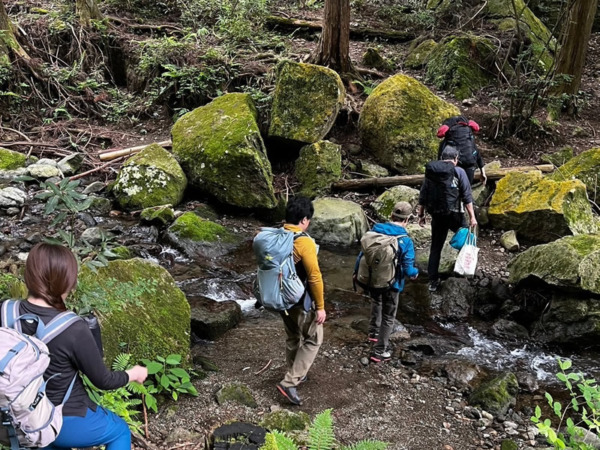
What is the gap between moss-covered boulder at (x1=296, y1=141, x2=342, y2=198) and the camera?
1005 cm

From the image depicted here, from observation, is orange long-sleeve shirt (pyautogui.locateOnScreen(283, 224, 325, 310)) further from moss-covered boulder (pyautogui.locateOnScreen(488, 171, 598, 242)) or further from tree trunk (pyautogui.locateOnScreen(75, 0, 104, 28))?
tree trunk (pyautogui.locateOnScreen(75, 0, 104, 28))

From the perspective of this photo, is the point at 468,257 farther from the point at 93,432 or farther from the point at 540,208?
the point at 93,432

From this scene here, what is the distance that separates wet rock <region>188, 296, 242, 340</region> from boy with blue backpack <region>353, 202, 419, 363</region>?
1687 millimetres

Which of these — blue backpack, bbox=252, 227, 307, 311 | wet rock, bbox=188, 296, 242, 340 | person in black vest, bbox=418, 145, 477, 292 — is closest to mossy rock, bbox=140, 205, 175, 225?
wet rock, bbox=188, 296, 242, 340

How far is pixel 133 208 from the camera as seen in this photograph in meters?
9.02

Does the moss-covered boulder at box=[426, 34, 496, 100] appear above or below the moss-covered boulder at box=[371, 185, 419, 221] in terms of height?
above

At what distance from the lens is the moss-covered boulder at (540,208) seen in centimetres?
788

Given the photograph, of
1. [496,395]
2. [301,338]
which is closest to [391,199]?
[496,395]

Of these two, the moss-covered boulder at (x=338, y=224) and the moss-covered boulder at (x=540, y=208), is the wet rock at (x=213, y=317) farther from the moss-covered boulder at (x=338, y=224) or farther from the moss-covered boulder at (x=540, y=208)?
the moss-covered boulder at (x=540, y=208)

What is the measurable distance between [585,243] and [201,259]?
5478 millimetres

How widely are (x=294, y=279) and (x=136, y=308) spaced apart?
1442 millimetres

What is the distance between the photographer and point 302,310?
4.29 meters

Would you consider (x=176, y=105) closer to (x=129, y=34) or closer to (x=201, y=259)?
(x=129, y=34)

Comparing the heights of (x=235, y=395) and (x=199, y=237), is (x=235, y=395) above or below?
above
